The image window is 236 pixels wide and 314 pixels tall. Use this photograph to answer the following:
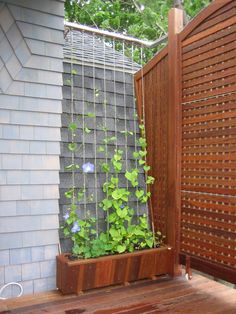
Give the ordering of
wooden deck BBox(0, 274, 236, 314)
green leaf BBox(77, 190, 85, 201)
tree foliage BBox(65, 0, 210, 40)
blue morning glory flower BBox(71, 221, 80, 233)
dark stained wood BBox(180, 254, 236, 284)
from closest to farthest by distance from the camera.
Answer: wooden deck BBox(0, 274, 236, 314) < dark stained wood BBox(180, 254, 236, 284) < blue morning glory flower BBox(71, 221, 80, 233) < green leaf BBox(77, 190, 85, 201) < tree foliage BBox(65, 0, 210, 40)

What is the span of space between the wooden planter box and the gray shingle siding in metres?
0.23

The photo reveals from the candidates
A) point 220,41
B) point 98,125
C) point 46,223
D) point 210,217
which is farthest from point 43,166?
point 220,41

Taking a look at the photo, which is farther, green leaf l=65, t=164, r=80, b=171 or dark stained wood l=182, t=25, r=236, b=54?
green leaf l=65, t=164, r=80, b=171

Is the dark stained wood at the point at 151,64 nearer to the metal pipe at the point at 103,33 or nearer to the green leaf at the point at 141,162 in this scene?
the metal pipe at the point at 103,33

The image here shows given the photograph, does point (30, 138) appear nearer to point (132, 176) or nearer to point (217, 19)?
point (132, 176)

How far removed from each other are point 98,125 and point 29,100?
0.73 metres


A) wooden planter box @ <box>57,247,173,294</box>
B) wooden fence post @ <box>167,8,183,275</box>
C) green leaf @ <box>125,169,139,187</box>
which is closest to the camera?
wooden planter box @ <box>57,247,173,294</box>

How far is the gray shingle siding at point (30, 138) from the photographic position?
284cm

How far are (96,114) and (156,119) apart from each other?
612 millimetres

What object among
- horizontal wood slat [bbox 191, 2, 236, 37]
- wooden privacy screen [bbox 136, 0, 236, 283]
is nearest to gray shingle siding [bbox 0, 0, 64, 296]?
wooden privacy screen [bbox 136, 0, 236, 283]

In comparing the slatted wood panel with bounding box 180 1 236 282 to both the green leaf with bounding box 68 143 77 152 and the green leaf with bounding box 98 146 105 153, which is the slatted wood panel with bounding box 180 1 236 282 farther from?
the green leaf with bounding box 68 143 77 152

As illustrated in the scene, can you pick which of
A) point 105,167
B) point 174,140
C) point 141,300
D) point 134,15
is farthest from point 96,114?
point 134,15

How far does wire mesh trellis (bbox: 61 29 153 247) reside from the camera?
3238mm

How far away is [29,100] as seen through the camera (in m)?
2.95
